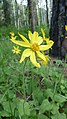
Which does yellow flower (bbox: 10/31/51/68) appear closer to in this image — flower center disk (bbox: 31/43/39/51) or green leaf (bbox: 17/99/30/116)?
flower center disk (bbox: 31/43/39/51)

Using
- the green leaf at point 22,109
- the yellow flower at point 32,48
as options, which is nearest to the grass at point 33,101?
the green leaf at point 22,109

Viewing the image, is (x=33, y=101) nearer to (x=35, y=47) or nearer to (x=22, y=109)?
(x=22, y=109)

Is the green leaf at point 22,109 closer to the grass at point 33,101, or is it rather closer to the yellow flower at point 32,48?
the grass at point 33,101

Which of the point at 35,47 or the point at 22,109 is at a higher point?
the point at 35,47

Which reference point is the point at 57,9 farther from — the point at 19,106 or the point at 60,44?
the point at 19,106

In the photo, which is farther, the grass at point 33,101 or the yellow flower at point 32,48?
the grass at point 33,101

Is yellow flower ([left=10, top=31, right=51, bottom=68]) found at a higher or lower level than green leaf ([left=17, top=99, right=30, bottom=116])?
higher

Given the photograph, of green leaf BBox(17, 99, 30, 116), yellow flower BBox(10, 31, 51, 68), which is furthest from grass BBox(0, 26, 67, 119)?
yellow flower BBox(10, 31, 51, 68)

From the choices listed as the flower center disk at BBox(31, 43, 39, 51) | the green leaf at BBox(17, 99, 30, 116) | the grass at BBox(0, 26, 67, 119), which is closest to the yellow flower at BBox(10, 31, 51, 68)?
the flower center disk at BBox(31, 43, 39, 51)

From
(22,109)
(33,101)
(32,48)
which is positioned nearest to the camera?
(32,48)

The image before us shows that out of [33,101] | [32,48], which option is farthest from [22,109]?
[32,48]

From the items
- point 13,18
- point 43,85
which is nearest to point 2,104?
point 43,85

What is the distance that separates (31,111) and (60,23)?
2.47 metres

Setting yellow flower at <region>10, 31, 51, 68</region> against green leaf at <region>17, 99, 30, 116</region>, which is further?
green leaf at <region>17, 99, 30, 116</region>
